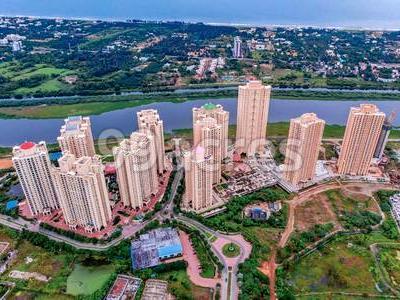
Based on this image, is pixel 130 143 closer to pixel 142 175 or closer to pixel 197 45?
pixel 142 175

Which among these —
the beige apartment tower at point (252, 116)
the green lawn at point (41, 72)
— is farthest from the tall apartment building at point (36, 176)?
the green lawn at point (41, 72)

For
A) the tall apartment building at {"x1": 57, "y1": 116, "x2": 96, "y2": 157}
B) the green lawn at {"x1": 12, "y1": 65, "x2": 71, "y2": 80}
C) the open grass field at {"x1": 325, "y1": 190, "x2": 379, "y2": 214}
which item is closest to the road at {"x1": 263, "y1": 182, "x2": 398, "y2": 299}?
the open grass field at {"x1": 325, "y1": 190, "x2": 379, "y2": 214}

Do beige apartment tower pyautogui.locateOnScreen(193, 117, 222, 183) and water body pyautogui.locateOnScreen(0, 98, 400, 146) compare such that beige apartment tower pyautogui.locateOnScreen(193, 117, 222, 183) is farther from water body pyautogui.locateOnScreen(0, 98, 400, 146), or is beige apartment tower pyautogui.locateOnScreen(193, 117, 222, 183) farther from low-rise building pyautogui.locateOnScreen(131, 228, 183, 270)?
water body pyautogui.locateOnScreen(0, 98, 400, 146)

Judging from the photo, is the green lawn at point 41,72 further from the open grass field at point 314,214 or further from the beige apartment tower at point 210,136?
the open grass field at point 314,214

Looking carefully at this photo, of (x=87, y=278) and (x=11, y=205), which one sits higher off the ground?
(x=11, y=205)

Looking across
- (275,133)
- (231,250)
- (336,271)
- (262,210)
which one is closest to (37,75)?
(275,133)

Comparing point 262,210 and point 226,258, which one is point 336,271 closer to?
point 262,210
